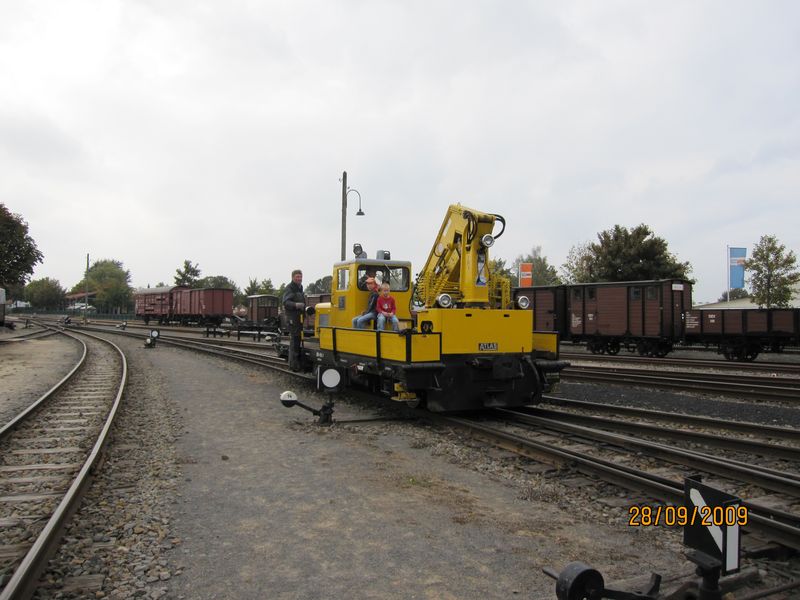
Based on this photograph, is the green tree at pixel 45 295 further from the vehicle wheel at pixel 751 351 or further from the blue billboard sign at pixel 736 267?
the vehicle wheel at pixel 751 351

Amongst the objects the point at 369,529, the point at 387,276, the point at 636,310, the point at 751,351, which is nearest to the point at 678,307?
the point at 636,310

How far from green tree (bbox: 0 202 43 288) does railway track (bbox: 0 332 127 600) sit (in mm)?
24999

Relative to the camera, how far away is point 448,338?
7617 millimetres

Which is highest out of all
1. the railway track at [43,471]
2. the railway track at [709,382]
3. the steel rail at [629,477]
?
the railway track at [709,382]

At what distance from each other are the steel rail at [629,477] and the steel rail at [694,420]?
8.40ft

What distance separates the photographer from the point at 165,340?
27.5 metres

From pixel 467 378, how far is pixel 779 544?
4365 mm

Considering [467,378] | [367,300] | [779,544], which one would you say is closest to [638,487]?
[779,544]

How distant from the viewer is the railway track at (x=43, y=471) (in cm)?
356

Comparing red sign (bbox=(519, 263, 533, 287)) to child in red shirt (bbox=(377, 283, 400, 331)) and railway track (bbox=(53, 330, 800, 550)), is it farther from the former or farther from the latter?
railway track (bbox=(53, 330, 800, 550))

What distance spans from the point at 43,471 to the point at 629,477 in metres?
5.76

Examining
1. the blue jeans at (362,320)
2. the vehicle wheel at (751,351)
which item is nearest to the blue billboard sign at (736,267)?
the vehicle wheel at (751,351)

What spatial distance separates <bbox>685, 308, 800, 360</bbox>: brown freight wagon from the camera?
20.2 m

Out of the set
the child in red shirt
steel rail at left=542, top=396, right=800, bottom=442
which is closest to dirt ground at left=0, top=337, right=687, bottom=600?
the child in red shirt
